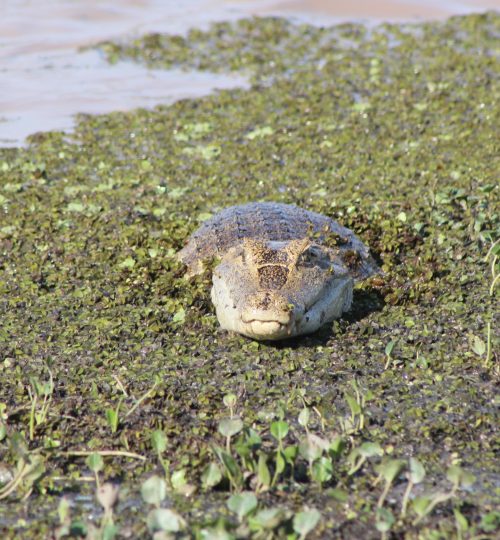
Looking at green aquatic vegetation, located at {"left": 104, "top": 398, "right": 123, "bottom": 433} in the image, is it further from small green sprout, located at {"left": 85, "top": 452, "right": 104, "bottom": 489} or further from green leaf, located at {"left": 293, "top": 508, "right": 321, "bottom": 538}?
green leaf, located at {"left": 293, "top": 508, "right": 321, "bottom": 538}

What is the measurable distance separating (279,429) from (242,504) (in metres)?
0.63

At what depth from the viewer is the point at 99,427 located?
4781 mm

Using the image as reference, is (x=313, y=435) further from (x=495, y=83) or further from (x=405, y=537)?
(x=495, y=83)

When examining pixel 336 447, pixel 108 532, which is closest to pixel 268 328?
pixel 336 447

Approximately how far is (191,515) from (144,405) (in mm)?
1091

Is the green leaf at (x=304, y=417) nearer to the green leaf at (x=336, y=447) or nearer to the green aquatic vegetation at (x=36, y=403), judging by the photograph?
the green leaf at (x=336, y=447)

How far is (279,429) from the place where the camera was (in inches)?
171

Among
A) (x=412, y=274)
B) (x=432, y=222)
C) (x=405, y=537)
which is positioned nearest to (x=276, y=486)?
(x=405, y=537)

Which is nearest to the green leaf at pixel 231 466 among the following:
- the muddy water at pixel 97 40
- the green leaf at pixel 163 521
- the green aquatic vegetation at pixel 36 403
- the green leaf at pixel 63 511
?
the green leaf at pixel 163 521

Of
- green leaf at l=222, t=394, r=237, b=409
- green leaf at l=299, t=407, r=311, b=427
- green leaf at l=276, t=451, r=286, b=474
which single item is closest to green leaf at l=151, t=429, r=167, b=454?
green leaf at l=222, t=394, r=237, b=409

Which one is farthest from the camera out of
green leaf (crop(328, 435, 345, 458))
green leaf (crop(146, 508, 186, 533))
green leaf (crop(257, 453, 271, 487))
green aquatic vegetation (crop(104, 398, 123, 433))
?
green aquatic vegetation (crop(104, 398, 123, 433))

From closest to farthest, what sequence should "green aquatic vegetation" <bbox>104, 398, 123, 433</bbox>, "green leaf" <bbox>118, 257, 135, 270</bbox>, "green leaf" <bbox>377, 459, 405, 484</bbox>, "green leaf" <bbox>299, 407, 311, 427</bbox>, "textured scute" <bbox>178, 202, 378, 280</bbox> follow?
1. "green leaf" <bbox>377, 459, 405, 484</bbox>
2. "green leaf" <bbox>299, 407, 311, 427</bbox>
3. "green aquatic vegetation" <bbox>104, 398, 123, 433</bbox>
4. "textured scute" <bbox>178, 202, 378, 280</bbox>
5. "green leaf" <bbox>118, 257, 135, 270</bbox>

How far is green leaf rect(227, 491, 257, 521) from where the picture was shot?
376 cm

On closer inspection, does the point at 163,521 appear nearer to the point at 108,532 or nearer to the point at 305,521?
the point at 108,532
